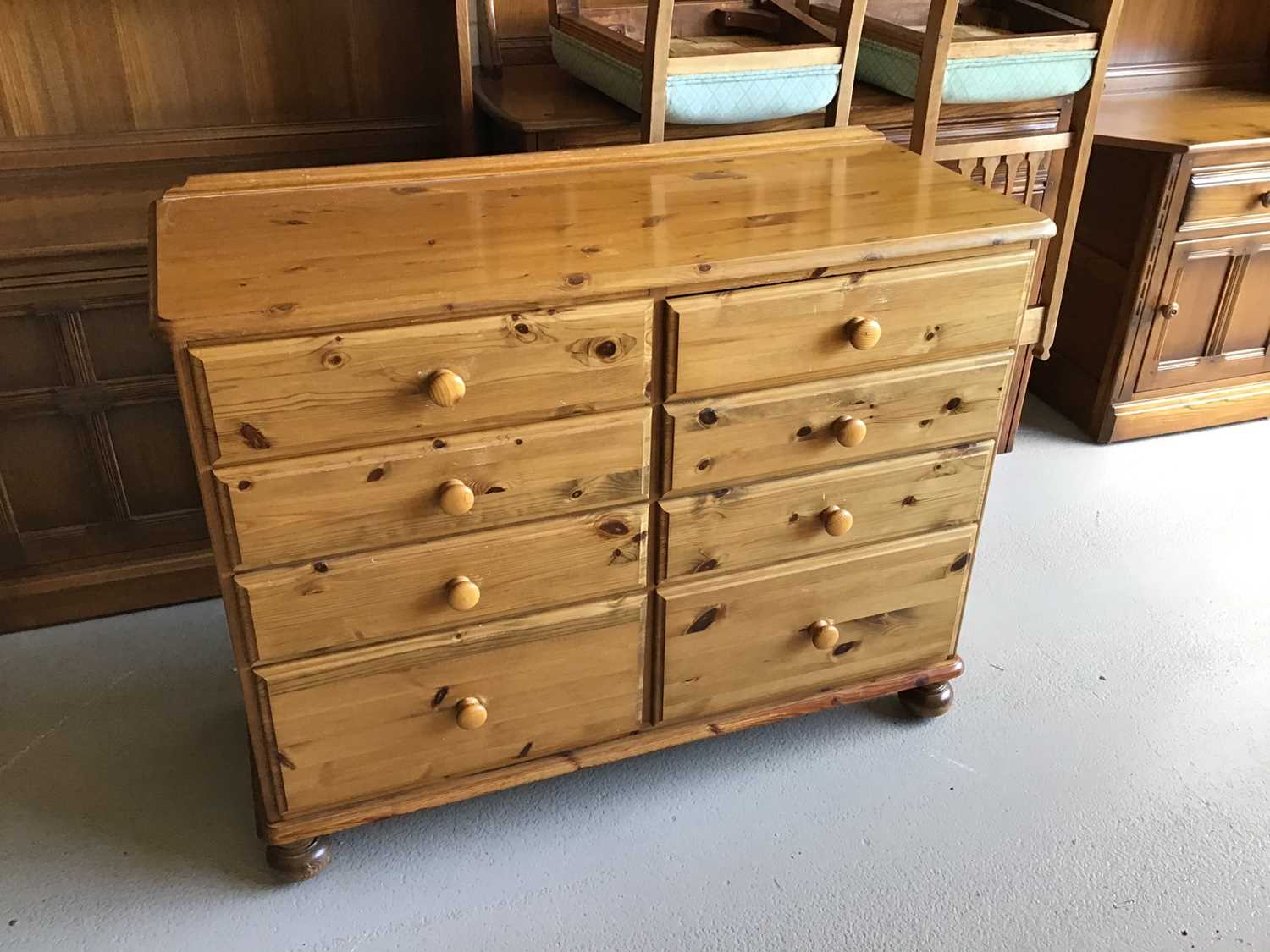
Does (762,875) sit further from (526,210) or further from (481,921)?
(526,210)

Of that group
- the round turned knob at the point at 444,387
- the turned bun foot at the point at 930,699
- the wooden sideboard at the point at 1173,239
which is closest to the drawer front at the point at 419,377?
the round turned knob at the point at 444,387

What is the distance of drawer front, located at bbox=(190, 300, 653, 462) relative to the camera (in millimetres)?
1120

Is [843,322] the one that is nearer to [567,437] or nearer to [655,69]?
[567,437]

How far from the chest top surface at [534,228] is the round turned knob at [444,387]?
7 cm

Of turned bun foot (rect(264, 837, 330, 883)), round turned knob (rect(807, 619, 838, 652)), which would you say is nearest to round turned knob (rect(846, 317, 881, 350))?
round turned knob (rect(807, 619, 838, 652))

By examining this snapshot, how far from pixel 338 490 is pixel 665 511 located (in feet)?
1.35

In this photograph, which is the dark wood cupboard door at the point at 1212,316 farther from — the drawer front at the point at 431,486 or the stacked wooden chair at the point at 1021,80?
the drawer front at the point at 431,486

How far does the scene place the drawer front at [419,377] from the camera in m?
1.12

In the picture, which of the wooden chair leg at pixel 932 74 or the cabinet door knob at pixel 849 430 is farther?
the wooden chair leg at pixel 932 74

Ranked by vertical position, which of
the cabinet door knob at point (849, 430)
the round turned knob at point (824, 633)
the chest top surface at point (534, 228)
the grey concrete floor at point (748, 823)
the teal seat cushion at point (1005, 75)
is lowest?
the grey concrete floor at point (748, 823)

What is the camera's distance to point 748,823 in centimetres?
157

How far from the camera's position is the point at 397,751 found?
141 centimetres

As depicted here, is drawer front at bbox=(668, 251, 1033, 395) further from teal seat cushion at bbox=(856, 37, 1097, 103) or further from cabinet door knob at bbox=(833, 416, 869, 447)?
teal seat cushion at bbox=(856, 37, 1097, 103)

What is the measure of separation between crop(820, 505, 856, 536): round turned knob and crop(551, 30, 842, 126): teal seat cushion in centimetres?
68
